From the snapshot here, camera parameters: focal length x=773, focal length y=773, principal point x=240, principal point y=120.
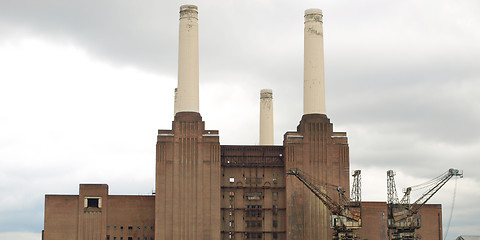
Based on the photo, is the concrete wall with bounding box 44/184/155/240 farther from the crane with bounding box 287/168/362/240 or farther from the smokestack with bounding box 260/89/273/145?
the smokestack with bounding box 260/89/273/145

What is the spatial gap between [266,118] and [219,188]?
124ft

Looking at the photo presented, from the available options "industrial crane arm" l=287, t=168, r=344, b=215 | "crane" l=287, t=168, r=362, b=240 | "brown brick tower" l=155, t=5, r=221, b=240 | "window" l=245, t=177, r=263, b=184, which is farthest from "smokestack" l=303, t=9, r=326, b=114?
"brown brick tower" l=155, t=5, r=221, b=240

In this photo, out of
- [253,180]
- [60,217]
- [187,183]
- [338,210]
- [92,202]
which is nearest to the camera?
[338,210]

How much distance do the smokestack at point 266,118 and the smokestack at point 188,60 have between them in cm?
3367

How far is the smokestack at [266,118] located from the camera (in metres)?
154

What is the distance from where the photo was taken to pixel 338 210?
388 ft

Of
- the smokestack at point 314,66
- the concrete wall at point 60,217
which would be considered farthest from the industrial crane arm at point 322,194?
the concrete wall at point 60,217

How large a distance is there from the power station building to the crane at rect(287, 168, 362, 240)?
2.12m

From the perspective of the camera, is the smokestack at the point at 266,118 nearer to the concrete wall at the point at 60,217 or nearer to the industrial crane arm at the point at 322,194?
the industrial crane arm at the point at 322,194

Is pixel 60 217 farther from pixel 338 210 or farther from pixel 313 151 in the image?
pixel 338 210

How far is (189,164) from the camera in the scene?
119938 millimetres

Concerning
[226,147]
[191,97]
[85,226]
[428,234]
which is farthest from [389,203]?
[85,226]

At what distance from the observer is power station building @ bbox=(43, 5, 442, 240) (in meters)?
119

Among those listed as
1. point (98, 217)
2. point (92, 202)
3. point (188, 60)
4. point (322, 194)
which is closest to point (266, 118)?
point (188, 60)
